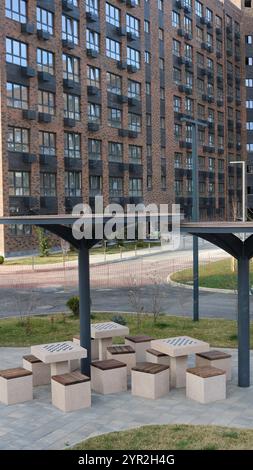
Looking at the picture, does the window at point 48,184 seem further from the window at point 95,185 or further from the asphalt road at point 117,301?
the asphalt road at point 117,301

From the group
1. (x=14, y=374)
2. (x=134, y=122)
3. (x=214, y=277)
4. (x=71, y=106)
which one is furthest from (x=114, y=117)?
(x=14, y=374)

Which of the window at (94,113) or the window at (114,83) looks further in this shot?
the window at (114,83)

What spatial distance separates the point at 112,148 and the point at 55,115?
8.32 metres

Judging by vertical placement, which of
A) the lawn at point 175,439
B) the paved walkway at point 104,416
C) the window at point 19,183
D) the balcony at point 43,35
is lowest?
the paved walkway at point 104,416

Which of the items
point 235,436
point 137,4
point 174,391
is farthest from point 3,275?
point 137,4

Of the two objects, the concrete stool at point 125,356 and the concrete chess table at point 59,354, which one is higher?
the concrete chess table at point 59,354

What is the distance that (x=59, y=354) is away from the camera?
352 inches

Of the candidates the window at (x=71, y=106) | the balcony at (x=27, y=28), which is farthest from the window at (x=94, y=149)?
the balcony at (x=27, y=28)

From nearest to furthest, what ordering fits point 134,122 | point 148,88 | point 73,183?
point 73,183 < point 134,122 < point 148,88

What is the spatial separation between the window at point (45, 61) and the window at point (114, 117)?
26.4 feet

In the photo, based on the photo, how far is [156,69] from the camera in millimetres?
54844

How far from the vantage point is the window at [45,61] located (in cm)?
3912

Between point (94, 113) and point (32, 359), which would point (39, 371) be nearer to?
point (32, 359)

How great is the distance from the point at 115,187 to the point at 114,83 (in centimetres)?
887
